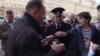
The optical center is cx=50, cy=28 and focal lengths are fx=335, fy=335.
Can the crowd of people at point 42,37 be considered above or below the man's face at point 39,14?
below

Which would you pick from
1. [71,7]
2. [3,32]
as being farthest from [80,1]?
[3,32]

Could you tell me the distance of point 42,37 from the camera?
4.72 meters

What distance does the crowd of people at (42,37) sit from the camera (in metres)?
2.96

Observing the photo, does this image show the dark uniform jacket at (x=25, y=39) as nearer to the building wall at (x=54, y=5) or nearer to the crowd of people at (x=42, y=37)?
the crowd of people at (x=42, y=37)

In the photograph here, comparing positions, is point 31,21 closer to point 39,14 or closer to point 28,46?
point 39,14

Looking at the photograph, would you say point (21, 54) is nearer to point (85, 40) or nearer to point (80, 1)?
point (85, 40)

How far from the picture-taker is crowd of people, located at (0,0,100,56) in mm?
2955

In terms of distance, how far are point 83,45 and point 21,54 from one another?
9.48 feet

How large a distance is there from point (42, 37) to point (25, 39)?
1814 mm

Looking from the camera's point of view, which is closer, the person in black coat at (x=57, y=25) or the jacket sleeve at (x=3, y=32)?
the person in black coat at (x=57, y=25)

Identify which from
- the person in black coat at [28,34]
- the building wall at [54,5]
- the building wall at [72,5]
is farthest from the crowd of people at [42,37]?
the building wall at [72,5]

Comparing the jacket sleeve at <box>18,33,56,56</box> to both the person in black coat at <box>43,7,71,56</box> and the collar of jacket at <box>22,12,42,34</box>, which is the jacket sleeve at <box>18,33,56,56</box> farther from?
the person in black coat at <box>43,7,71,56</box>

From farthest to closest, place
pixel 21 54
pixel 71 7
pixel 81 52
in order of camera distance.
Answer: pixel 71 7, pixel 81 52, pixel 21 54

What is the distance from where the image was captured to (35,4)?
3047 mm
